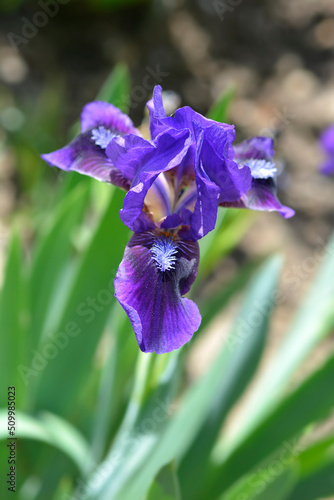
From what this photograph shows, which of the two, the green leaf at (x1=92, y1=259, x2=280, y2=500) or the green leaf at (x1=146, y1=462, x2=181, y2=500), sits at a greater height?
the green leaf at (x1=92, y1=259, x2=280, y2=500)

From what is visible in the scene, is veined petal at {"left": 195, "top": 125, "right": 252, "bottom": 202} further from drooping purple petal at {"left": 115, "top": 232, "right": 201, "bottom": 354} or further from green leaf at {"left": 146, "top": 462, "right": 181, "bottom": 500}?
green leaf at {"left": 146, "top": 462, "right": 181, "bottom": 500}

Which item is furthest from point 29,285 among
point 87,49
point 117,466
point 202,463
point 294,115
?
point 87,49

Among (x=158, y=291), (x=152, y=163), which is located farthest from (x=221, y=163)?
(x=158, y=291)

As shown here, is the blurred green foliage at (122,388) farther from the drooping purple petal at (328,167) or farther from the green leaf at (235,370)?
the drooping purple petal at (328,167)

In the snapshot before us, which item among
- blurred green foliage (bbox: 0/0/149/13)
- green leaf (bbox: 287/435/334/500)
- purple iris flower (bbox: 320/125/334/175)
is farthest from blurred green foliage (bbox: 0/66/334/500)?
blurred green foliage (bbox: 0/0/149/13)

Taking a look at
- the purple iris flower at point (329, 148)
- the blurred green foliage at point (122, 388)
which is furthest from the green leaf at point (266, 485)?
the purple iris flower at point (329, 148)

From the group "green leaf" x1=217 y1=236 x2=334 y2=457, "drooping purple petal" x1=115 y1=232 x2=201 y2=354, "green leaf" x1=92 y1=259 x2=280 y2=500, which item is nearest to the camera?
"drooping purple petal" x1=115 y1=232 x2=201 y2=354

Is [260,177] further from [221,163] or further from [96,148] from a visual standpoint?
[96,148]
